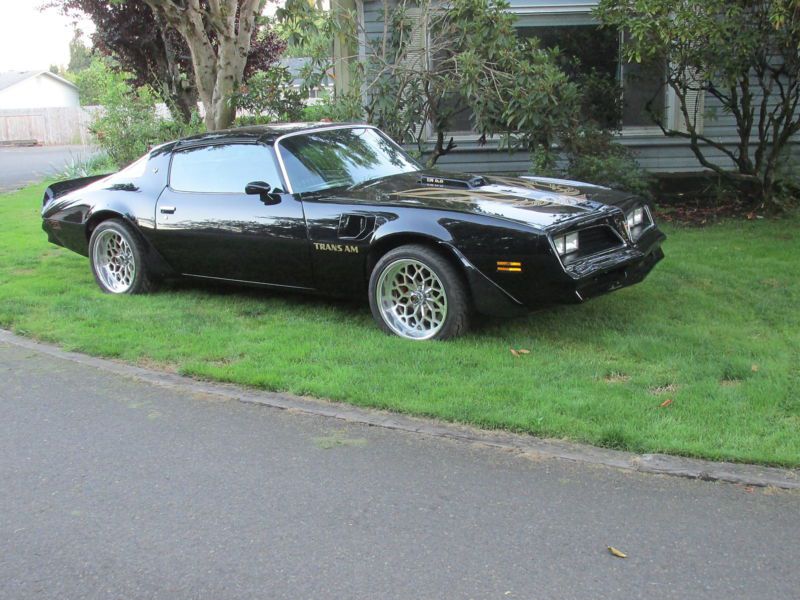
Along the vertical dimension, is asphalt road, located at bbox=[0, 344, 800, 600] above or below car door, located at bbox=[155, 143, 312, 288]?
below

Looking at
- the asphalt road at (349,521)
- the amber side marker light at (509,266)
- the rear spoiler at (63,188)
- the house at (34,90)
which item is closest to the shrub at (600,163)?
the amber side marker light at (509,266)

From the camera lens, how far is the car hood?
5.58 m

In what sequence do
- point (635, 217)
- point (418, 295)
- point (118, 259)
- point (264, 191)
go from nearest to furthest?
point (418, 295)
point (635, 217)
point (264, 191)
point (118, 259)

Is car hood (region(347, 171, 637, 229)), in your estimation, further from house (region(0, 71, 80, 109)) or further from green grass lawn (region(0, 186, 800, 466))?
house (region(0, 71, 80, 109))

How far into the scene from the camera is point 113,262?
25.4 ft

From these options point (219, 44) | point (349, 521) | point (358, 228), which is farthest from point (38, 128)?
point (349, 521)

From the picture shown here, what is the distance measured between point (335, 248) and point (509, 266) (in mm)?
1373

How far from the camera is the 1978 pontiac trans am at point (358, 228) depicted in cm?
548

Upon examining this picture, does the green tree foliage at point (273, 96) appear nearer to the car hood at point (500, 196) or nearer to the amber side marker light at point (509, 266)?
the car hood at point (500, 196)

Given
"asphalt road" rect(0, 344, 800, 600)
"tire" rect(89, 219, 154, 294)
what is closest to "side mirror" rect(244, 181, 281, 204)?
"tire" rect(89, 219, 154, 294)

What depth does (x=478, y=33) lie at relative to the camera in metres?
9.49

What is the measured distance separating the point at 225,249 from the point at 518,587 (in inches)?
169

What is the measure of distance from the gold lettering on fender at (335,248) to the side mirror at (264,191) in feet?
1.75

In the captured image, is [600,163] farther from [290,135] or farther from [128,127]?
[128,127]
